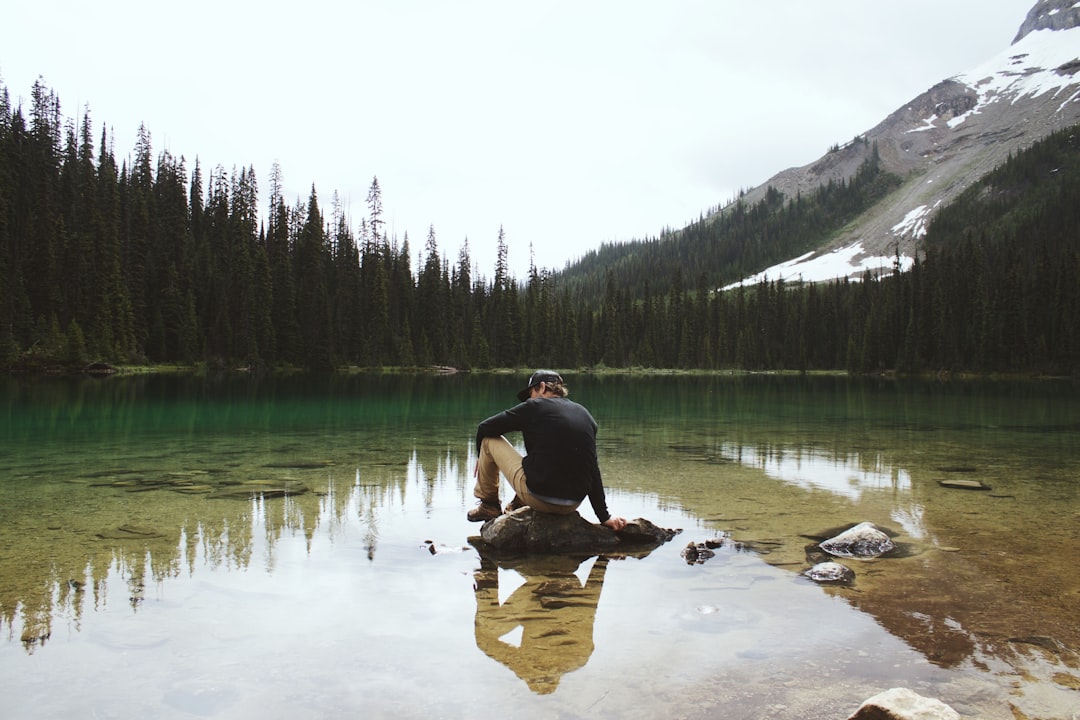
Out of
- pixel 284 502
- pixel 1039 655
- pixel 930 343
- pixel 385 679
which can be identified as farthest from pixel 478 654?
pixel 930 343

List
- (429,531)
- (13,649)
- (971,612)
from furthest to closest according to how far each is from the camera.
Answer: (429,531)
(971,612)
(13,649)

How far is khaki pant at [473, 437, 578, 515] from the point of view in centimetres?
790

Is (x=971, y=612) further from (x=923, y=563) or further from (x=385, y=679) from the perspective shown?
(x=385, y=679)

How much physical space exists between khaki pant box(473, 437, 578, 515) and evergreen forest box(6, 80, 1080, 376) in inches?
2399

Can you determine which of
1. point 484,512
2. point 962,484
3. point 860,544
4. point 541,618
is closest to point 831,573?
point 860,544

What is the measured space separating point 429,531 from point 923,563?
212 inches

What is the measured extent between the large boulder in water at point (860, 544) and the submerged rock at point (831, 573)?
30.8 inches

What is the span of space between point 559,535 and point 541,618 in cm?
Answer: 231

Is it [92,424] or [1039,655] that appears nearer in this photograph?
[1039,655]

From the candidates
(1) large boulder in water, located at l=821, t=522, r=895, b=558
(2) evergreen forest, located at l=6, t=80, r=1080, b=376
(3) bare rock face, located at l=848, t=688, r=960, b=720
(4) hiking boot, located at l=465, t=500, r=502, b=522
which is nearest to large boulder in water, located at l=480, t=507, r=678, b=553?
(4) hiking boot, located at l=465, t=500, r=502, b=522

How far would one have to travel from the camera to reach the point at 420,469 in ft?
42.9

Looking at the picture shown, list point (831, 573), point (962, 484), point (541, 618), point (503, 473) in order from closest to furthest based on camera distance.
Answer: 1. point (541, 618)
2. point (831, 573)
3. point (503, 473)
4. point (962, 484)

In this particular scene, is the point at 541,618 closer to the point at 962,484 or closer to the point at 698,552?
the point at 698,552

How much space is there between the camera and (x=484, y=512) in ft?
29.3
